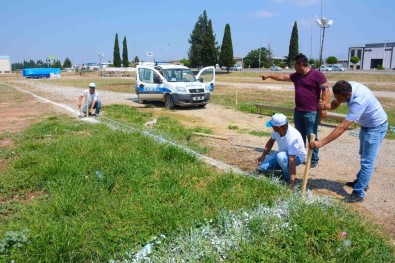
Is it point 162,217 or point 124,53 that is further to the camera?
point 124,53

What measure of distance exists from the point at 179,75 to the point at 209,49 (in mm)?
46202

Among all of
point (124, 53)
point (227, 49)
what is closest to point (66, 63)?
point (124, 53)

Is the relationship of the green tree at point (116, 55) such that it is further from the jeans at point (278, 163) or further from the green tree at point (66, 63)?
the jeans at point (278, 163)

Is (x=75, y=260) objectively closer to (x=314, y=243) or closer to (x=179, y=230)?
(x=179, y=230)

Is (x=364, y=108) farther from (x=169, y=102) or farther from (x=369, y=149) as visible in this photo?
(x=169, y=102)

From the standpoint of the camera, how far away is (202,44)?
6034 cm

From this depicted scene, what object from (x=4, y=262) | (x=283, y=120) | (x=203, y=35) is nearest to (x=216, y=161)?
(x=283, y=120)

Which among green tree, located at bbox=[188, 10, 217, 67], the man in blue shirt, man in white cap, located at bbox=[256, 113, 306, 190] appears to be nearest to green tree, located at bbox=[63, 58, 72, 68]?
green tree, located at bbox=[188, 10, 217, 67]

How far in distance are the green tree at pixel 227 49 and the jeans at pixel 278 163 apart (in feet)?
186

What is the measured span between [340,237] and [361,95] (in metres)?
1.89

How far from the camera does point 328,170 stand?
611 cm

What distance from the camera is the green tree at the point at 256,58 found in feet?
295

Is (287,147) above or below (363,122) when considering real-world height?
below

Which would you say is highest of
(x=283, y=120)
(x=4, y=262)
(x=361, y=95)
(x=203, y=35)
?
(x=203, y=35)
